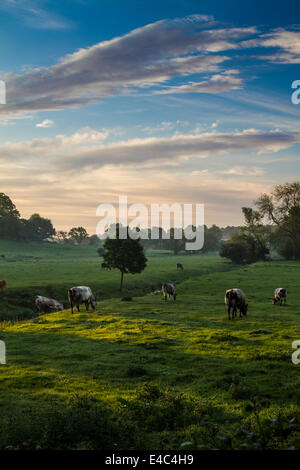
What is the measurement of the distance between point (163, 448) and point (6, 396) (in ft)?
19.2

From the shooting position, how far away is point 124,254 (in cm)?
4712

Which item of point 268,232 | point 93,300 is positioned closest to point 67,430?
point 93,300

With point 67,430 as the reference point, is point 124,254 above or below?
above

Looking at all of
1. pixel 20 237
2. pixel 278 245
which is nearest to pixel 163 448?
pixel 278 245

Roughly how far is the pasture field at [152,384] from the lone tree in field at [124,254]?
21.6 meters

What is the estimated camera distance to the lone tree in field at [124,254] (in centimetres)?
4731

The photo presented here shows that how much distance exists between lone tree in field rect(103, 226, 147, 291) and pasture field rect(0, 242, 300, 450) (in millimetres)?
21621

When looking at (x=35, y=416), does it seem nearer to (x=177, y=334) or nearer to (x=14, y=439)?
(x=14, y=439)

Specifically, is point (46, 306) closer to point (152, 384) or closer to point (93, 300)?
point (93, 300)

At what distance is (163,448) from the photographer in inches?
328

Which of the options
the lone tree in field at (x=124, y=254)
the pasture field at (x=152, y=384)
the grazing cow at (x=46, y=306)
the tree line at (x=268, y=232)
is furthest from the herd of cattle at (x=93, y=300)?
the tree line at (x=268, y=232)

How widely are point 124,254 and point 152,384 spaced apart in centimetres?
3494

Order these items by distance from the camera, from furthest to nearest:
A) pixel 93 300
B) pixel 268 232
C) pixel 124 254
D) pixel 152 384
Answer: pixel 268 232
pixel 124 254
pixel 93 300
pixel 152 384
